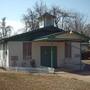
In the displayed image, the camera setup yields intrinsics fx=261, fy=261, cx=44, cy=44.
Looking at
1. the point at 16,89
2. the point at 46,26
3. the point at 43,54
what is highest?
the point at 46,26

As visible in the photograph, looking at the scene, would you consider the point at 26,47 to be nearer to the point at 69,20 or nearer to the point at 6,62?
the point at 6,62

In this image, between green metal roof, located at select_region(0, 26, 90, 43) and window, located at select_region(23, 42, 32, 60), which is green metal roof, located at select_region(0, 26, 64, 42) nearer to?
green metal roof, located at select_region(0, 26, 90, 43)

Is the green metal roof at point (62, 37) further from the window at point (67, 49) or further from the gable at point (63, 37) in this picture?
the window at point (67, 49)

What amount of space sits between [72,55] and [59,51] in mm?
1473

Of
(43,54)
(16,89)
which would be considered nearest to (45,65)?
(43,54)

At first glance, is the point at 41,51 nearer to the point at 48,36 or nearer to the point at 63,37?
the point at 48,36

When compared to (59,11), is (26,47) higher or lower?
lower

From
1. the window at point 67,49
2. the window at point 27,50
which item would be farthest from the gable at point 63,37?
the window at point 67,49

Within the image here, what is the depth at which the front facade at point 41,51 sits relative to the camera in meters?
23.4

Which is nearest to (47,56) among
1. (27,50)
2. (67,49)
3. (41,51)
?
(41,51)

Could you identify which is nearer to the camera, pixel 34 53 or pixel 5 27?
pixel 34 53

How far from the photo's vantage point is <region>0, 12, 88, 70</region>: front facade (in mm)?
23422

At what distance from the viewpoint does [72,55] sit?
25.5m

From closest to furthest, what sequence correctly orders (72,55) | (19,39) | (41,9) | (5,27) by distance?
1. (19,39)
2. (72,55)
3. (41,9)
4. (5,27)
